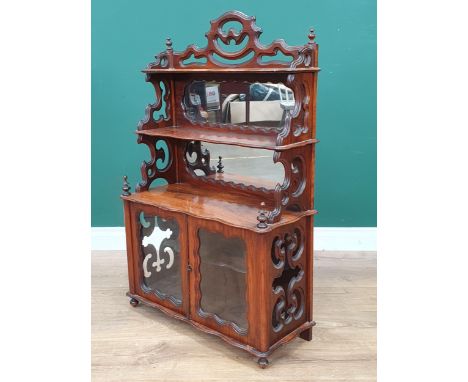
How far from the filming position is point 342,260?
10.2ft

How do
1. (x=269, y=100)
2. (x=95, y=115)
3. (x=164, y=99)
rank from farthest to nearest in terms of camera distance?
1. (x=95, y=115)
2. (x=164, y=99)
3. (x=269, y=100)

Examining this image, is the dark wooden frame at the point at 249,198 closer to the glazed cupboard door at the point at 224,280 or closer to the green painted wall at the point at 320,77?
the glazed cupboard door at the point at 224,280

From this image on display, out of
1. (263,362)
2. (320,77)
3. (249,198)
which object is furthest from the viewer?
(320,77)

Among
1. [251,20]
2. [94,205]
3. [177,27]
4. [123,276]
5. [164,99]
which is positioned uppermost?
[177,27]

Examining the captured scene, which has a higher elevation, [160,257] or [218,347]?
[160,257]

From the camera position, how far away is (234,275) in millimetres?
2055

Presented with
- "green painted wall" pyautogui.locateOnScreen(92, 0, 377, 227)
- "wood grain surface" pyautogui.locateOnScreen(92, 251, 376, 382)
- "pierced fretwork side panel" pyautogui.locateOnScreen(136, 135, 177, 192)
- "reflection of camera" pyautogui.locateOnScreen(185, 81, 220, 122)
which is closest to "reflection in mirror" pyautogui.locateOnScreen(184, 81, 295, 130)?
"reflection of camera" pyautogui.locateOnScreen(185, 81, 220, 122)

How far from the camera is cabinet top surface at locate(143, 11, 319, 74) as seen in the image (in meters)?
1.90

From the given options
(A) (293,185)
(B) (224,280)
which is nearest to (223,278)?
(B) (224,280)

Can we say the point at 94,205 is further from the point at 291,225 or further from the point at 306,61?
the point at 306,61

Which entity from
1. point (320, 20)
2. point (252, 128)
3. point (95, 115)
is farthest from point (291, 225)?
point (95, 115)

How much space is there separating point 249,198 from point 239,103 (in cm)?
43

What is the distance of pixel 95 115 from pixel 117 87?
0.73 ft

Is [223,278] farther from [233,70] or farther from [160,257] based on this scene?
[233,70]
